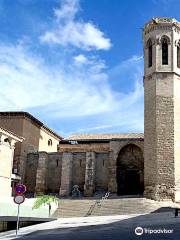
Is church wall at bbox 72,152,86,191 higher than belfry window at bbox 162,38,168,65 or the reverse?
the reverse

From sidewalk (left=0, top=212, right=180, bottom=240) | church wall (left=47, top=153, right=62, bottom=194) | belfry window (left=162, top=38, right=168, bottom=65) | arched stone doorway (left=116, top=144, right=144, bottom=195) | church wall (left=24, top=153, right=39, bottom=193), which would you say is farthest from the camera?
church wall (left=24, top=153, right=39, bottom=193)

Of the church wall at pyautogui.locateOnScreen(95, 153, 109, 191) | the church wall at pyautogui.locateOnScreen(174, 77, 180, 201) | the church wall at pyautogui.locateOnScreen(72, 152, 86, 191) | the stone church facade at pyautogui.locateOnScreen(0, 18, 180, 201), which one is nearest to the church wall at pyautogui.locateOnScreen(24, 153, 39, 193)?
the stone church facade at pyautogui.locateOnScreen(0, 18, 180, 201)

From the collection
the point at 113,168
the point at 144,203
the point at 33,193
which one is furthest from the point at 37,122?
Result: the point at 144,203

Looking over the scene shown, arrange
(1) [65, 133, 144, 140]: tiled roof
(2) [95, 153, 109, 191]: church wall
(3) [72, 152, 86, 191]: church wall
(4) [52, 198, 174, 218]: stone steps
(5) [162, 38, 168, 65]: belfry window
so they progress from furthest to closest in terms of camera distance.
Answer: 1. (1) [65, 133, 144, 140]: tiled roof
2. (3) [72, 152, 86, 191]: church wall
3. (2) [95, 153, 109, 191]: church wall
4. (5) [162, 38, 168, 65]: belfry window
5. (4) [52, 198, 174, 218]: stone steps

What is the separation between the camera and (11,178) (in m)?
34.9

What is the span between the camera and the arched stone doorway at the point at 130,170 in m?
36.3

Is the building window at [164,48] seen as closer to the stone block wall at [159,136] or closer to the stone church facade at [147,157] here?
the stone church facade at [147,157]

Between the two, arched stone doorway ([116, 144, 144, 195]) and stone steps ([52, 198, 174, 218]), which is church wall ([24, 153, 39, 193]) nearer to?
arched stone doorway ([116, 144, 144, 195])

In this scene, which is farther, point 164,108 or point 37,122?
point 37,122

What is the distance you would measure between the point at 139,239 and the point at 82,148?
111 feet

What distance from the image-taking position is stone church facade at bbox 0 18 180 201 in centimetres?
3116

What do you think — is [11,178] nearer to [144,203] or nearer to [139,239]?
[144,203]

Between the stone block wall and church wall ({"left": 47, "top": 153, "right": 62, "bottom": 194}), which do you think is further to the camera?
church wall ({"left": 47, "top": 153, "right": 62, "bottom": 194})

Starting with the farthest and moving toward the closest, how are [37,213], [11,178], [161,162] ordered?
[11,178] → [161,162] → [37,213]
